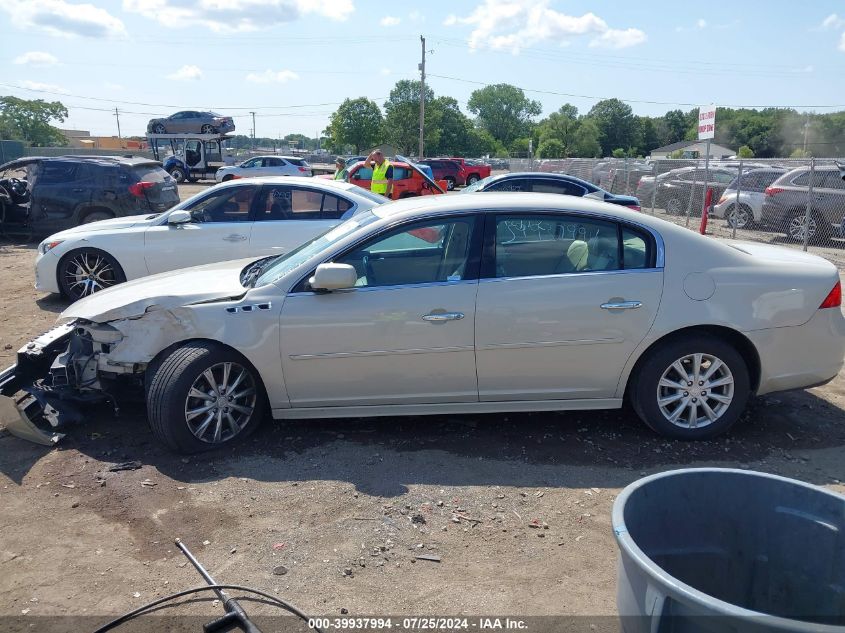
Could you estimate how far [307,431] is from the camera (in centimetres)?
490

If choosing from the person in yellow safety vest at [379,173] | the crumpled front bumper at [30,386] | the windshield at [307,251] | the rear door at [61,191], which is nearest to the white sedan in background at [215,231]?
the windshield at [307,251]

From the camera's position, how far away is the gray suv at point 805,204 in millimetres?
14531

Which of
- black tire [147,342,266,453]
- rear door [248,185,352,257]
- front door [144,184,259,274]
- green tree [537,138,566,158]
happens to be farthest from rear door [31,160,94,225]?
green tree [537,138,566,158]

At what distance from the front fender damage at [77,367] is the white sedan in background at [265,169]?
25154 mm

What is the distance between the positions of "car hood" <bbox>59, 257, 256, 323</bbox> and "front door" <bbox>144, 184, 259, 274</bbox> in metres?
2.39

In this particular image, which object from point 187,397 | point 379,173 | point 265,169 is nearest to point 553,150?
point 265,169

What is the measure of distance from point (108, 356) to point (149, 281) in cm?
76

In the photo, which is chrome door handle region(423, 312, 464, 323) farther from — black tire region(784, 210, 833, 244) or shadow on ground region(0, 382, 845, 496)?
black tire region(784, 210, 833, 244)

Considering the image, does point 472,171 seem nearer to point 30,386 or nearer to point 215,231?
point 215,231

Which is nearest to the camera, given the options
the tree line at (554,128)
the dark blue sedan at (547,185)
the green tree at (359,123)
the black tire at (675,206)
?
the dark blue sedan at (547,185)

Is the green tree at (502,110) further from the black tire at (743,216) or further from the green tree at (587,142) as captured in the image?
the black tire at (743,216)

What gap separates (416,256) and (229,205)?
3918 millimetres

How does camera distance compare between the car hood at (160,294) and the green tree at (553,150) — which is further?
the green tree at (553,150)

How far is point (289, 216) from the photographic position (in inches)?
309
